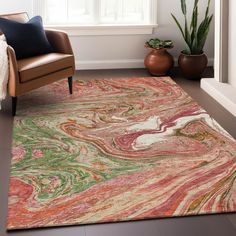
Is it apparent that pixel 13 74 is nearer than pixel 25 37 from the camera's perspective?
Yes

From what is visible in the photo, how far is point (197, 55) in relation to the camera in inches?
201

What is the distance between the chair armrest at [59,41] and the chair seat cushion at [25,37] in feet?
0.40

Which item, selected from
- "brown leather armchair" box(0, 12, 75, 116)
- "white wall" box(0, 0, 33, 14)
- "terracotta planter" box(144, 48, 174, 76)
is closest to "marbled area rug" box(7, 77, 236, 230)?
"brown leather armchair" box(0, 12, 75, 116)

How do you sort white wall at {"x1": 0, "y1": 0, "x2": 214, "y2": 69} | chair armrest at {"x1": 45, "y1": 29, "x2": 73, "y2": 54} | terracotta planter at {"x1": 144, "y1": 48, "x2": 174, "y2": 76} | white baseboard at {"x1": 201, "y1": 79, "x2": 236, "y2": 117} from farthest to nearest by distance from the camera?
white wall at {"x1": 0, "y1": 0, "x2": 214, "y2": 69}, terracotta planter at {"x1": 144, "y1": 48, "x2": 174, "y2": 76}, chair armrest at {"x1": 45, "y1": 29, "x2": 73, "y2": 54}, white baseboard at {"x1": 201, "y1": 79, "x2": 236, "y2": 117}

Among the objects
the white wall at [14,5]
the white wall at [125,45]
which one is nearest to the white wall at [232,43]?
the white wall at [125,45]

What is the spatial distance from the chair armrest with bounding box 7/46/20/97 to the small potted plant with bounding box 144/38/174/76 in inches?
73.2

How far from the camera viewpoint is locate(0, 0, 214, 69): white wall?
18.1 feet

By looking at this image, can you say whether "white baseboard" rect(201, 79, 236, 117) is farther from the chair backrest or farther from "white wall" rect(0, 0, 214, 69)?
the chair backrest

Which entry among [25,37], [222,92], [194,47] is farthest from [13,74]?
[194,47]

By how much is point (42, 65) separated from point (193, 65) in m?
1.79

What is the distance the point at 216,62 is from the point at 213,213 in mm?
2487

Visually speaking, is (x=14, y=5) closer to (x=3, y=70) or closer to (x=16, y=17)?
(x=16, y=17)

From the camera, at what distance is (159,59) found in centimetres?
520

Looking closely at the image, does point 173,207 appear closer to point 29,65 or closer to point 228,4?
point 29,65
